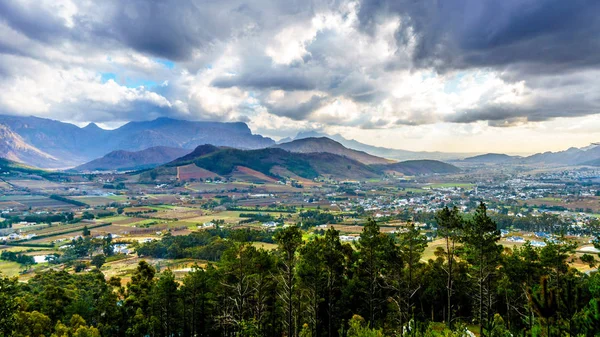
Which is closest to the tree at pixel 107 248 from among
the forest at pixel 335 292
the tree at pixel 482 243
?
the forest at pixel 335 292

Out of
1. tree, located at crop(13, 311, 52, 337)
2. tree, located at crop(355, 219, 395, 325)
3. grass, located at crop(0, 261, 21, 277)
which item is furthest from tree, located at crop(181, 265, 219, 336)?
grass, located at crop(0, 261, 21, 277)

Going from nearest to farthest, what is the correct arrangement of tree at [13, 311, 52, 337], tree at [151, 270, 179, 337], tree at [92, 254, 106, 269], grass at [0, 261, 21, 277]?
tree at [13, 311, 52, 337] < tree at [151, 270, 179, 337] < grass at [0, 261, 21, 277] < tree at [92, 254, 106, 269]

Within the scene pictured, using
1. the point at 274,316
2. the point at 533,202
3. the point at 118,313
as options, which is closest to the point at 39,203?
the point at 118,313

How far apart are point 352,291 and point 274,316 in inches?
305

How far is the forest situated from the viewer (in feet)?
89.8

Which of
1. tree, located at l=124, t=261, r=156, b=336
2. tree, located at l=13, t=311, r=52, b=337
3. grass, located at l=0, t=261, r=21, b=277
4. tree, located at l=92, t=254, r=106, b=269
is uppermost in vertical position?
tree, located at l=13, t=311, r=52, b=337

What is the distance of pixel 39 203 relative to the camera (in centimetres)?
17538

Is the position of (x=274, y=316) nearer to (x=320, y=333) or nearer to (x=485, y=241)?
(x=320, y=333)

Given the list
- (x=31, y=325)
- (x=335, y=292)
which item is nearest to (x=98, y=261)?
(x=31, y=325)

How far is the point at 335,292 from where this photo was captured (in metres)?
33.3

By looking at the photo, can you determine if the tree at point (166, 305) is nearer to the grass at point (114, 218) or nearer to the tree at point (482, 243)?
the tree at point (482, 243)

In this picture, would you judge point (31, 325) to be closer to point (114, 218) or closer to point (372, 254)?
Result: point (372, 254)

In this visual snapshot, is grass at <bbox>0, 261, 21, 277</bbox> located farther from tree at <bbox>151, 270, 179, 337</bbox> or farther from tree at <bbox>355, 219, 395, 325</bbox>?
tree at <bbox>355, 219, 395, 325</bbox>

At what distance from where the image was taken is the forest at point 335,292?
89.8 ft
